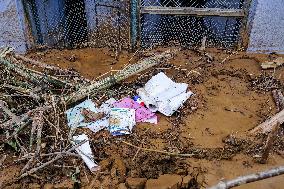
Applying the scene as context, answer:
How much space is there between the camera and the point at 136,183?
3.73m

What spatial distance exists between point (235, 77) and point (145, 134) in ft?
6.34

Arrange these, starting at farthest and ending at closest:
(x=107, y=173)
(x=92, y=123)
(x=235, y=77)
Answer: (x=235, y=77) → (x=92, y=123) → (x=107, y=173)

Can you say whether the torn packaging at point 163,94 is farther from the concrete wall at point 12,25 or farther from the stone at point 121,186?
the concrete wall at point 12,25

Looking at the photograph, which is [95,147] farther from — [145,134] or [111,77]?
[111,77]

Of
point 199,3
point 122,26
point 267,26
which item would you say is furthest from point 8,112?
point 267,26

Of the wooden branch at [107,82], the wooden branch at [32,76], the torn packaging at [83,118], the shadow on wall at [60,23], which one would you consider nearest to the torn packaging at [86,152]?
the torn packaging at [83,118]

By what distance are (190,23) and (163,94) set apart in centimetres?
171

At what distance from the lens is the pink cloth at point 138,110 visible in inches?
184

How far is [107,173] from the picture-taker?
12.9 feet

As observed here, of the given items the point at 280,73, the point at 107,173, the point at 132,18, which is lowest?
the point at 107,173

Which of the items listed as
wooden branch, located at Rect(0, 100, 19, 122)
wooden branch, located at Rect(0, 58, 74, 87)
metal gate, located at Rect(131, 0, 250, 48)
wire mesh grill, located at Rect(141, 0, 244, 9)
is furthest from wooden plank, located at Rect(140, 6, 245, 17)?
wooden branch, located at Rect(0, 100, 19, 122)

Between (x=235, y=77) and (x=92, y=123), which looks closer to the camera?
(x=92, y=123)

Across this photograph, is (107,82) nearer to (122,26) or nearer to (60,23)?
(122,26)

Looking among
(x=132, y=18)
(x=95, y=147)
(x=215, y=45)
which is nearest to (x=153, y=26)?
(x=132, y=18)
